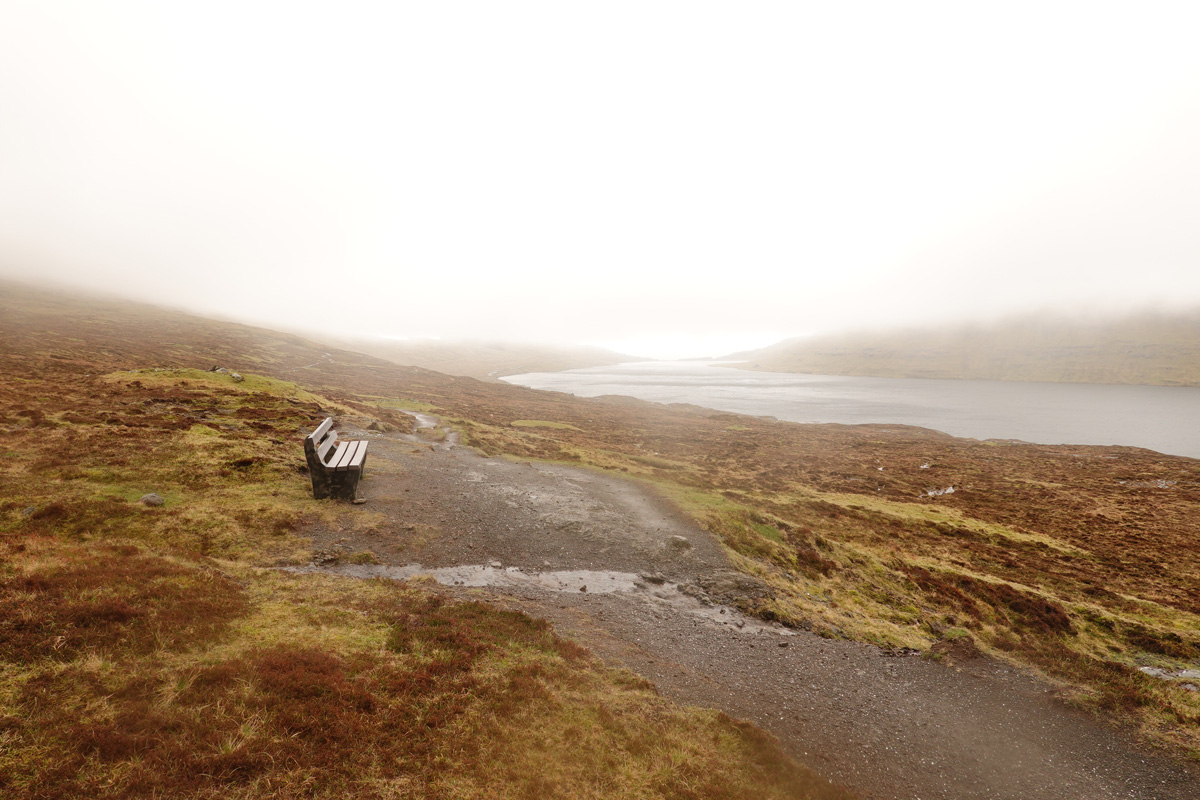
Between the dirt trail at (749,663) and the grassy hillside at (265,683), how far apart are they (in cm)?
140

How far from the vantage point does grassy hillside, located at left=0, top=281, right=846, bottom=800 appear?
4.41 meters

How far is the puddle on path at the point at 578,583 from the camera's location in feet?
37.7

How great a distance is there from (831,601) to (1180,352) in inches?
12077

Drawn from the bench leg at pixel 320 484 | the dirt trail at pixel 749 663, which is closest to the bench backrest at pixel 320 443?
the bench leg at pixel 320 484

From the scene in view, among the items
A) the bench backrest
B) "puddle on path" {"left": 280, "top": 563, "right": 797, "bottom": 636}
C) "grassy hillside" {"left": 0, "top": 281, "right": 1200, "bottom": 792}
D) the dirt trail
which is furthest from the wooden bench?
"puddle on path" {"left": 280, "top": 563, "right": 797, "bottom": 636}

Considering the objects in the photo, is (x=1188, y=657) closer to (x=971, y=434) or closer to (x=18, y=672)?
(x=18, y=672)

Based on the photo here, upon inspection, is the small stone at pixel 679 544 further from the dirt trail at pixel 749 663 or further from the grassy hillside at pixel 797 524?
the grassy hillside at pixel 797 524

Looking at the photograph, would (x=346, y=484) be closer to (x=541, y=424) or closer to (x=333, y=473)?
(x=333, y=473)

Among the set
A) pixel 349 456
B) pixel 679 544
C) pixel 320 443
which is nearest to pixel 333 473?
pixel 349 456

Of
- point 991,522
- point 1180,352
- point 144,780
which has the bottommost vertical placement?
point 991,522

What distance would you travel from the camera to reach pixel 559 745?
615 centimetres

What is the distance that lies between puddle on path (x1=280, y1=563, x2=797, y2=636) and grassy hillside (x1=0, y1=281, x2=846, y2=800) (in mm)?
1264

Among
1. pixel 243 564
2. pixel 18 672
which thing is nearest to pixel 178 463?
pixel 243 564

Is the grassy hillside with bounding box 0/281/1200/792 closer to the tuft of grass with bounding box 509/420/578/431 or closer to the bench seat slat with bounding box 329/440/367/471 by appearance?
the bench seat slat with bounding box 329/440/367/471
